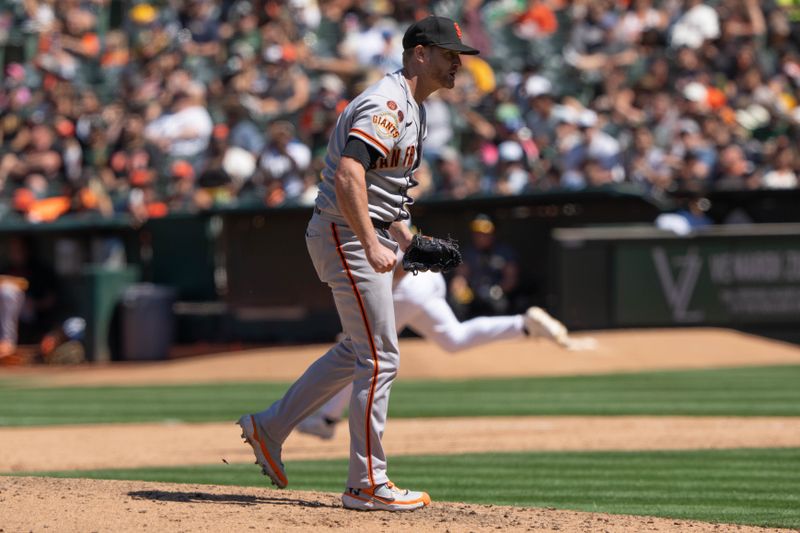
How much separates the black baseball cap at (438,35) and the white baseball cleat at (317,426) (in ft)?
10.8

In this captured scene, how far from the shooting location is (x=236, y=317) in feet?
53.8

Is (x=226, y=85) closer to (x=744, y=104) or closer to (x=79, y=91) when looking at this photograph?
(x=79, y=91)

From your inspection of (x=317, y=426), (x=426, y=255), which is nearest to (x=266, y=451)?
(x=426, y=255)

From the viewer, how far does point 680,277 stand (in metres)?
15.5

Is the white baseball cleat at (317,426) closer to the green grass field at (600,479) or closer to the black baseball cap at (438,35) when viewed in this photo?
the green grass field at (600,479)

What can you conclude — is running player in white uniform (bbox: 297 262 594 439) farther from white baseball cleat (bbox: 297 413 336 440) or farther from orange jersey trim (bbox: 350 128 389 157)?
orange jersey trim (bbox: 350 128 389 157)

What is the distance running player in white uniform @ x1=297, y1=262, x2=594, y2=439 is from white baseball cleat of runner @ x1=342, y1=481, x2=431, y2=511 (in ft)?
8.17

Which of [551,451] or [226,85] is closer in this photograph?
[551,451]

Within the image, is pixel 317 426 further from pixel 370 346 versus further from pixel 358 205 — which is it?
pixel 358 205

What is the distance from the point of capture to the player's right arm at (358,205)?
17.2 feet

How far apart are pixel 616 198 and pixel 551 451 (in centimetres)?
736

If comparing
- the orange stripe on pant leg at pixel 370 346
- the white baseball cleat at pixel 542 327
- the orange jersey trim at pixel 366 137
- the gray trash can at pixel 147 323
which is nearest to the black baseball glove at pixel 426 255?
the orange stripe on pant leg at pixel 370 346

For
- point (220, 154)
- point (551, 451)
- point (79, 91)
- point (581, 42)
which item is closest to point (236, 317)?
point (220, 154)

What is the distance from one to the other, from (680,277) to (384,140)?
35.1 ft
